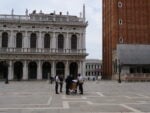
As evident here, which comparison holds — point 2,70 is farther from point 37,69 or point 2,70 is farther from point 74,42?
point 74,42

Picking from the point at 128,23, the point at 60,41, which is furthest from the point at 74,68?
the point at 128,23

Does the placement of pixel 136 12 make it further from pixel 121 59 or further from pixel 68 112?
pixel 68 112

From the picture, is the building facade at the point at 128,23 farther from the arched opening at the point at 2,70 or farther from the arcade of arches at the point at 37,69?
the arched opening at the point at 2,70

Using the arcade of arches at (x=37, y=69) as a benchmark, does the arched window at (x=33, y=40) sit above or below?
above

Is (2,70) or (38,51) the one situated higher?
(38,51)

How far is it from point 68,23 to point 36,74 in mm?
13411

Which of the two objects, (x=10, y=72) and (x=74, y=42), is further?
(x=74, y=42)

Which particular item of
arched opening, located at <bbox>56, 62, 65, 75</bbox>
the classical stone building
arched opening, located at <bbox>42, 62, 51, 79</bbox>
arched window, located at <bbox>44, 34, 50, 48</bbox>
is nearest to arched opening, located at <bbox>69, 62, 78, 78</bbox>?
the classical stone building

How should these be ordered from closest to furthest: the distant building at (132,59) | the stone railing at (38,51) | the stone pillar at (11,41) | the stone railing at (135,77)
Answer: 1. the stone railing at (135,77)
2. the distant building at (132,59)
3. the stone railing at (38,51)
4. the stone pillar at (11,41)

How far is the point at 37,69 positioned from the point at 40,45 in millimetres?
5429

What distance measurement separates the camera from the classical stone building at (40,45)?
82.6m

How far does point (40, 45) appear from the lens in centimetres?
8406

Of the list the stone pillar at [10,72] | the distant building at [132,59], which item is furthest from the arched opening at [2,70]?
the distant building at [132,59]

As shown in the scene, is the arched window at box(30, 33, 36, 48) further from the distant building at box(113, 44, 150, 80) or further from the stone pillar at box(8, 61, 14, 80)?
the distant building at box(113, 44, 150, 80)
